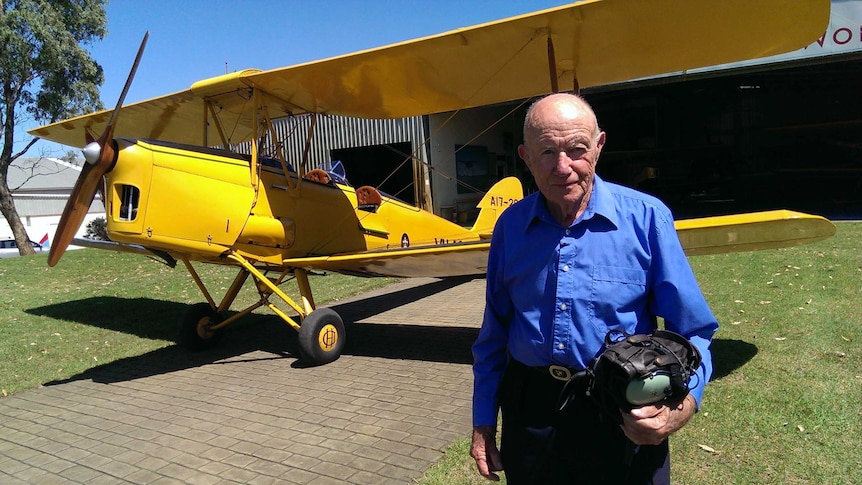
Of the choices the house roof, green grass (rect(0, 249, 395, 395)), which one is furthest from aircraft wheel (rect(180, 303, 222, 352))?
the house roof

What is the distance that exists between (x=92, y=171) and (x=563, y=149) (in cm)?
465

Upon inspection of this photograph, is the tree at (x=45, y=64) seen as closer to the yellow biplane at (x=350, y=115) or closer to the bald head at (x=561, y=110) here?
the yellow biplane at (x=350, y=115)

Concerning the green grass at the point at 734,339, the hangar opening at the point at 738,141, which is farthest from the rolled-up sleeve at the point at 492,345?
the hangar opening at the point at 738,141

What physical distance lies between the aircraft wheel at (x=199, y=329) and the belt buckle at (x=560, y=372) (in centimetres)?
560

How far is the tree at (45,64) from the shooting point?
16.9 m

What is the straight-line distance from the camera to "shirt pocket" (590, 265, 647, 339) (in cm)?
148

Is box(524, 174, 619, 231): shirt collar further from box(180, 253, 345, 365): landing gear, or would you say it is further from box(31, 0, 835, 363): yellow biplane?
box(180, 253, 345, 365): landing gear

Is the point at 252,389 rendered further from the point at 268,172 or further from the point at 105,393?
the point at 268,172

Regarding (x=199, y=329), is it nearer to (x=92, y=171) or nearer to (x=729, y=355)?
(x=92, y=171)

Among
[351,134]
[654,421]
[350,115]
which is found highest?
[351,134]

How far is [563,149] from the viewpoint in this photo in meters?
1.46

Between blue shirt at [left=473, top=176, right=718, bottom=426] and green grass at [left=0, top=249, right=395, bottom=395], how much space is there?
5.78 metres

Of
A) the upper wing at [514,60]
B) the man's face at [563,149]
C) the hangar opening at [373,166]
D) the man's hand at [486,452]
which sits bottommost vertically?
the man's hand at [486,452]

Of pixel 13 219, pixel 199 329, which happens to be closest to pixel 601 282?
pixel 199 329
